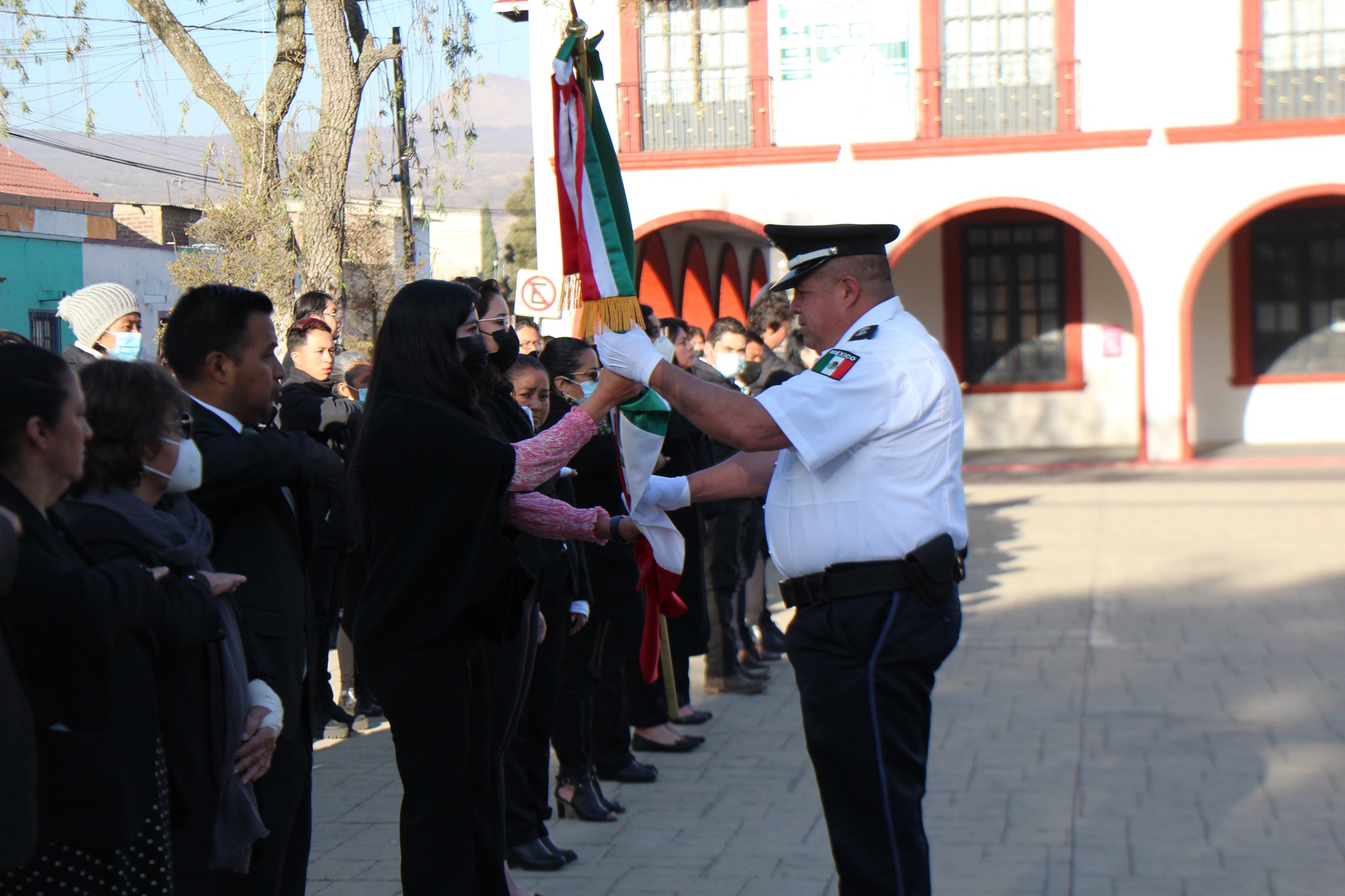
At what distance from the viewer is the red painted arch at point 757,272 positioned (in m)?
23.5

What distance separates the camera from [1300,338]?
19.5 m

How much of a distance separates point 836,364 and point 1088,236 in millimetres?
15786

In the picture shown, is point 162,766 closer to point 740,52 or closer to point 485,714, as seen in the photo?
point 485,714

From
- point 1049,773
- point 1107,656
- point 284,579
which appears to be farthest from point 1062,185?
point 284,579

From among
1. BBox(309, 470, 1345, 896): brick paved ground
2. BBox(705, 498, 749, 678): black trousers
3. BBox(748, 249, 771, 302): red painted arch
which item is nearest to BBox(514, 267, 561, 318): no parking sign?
BBox(309, 470, 1345, 896): brick paved ground

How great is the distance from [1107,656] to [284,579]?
222 inches

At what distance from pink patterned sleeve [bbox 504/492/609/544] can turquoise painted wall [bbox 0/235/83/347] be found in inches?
889

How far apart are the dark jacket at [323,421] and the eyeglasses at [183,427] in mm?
2414

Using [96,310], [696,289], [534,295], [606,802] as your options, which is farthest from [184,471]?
[696,289]

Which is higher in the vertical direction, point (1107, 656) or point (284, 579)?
point (284, 579)

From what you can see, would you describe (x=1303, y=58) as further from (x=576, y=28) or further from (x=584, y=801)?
(x=576, y=28)

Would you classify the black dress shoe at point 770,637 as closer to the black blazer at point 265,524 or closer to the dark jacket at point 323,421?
the dark jacket at point 323,421

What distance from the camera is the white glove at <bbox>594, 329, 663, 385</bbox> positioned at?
3.55m

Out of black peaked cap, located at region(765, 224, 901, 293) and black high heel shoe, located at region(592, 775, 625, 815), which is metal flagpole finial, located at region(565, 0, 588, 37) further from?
black high heel shoe, located at region(592, 775, 625, 815)
